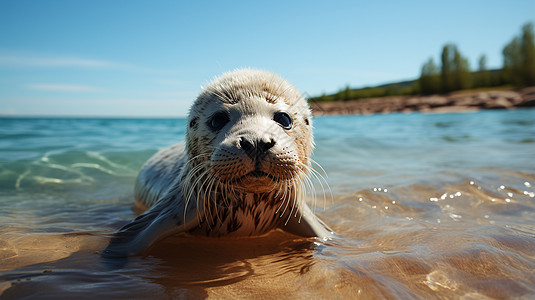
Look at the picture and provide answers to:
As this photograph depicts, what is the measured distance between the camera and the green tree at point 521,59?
5331 centimetres

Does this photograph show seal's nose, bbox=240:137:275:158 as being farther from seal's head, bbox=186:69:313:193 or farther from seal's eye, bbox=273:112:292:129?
seal's eye, bbox=273:112:292:129

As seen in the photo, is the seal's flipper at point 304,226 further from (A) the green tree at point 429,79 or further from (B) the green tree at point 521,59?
(A) the green tree at point 429,79

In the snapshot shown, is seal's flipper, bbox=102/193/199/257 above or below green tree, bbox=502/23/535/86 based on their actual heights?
below

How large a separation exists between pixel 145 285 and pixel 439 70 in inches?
2790

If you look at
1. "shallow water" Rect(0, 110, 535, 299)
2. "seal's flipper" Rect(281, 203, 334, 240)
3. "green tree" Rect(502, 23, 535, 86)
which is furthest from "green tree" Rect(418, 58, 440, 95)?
"seal's flipper" Rect(281, 203, 334, 240)

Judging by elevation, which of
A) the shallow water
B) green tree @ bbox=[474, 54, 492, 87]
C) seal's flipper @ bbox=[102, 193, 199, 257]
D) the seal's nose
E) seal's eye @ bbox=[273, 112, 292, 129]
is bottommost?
the shallow water

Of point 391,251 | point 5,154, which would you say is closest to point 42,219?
point 391,251

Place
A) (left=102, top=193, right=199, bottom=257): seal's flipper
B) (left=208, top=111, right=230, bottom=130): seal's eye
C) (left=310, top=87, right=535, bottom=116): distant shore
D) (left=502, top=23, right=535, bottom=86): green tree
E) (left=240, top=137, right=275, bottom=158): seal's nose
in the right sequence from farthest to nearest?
(left=502, top=23, right=535, bottom=86): green tree, (left=310, top=87, right=535, bottom=116): distant shore, (left=208, top=111, right=230, bottom=130): seal's eye, (left=102, top=193, right=199, bottom=257): seal's flipper, (left=240, top=137, right=275, bottom=158): seal's nose

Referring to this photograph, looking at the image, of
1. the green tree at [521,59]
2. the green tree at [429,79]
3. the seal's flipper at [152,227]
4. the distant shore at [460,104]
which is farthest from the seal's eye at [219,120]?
the green tree at [429,79]

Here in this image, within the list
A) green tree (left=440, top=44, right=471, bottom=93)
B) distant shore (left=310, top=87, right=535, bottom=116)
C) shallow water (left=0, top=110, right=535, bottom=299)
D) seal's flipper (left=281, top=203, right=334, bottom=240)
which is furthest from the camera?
green tree (left=440, top=44, right=471, bottom=93)

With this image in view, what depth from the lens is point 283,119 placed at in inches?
102

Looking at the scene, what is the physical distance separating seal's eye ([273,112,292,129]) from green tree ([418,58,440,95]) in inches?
2669

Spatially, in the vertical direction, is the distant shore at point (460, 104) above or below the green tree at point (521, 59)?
below

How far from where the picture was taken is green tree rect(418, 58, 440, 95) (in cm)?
6388
